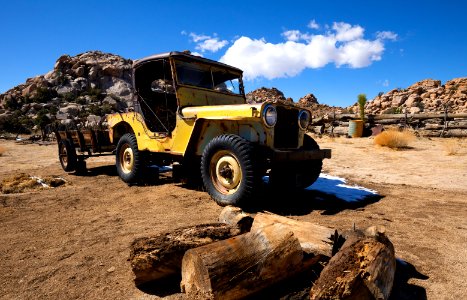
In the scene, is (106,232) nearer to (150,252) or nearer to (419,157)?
(150,252)

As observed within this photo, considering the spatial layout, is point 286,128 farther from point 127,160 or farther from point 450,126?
point 450,126

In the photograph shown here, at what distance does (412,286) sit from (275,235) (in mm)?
1210

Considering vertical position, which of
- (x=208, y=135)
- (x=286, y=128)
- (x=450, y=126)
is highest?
(x=450, y=126)

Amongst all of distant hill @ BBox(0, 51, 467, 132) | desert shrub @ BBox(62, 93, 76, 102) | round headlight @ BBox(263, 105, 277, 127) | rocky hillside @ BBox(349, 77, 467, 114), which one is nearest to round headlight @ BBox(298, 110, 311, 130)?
round headlight @ BBox(263, 105, 277, 127)

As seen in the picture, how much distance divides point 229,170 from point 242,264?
105 inches

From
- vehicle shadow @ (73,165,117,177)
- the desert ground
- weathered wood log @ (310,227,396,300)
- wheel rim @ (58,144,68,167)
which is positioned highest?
wheel rim @ (58,144,68,167)

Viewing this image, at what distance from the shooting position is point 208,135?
532cm

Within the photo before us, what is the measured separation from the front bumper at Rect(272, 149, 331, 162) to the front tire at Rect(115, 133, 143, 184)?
11.0ft

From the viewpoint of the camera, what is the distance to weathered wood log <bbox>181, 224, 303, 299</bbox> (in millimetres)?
1935

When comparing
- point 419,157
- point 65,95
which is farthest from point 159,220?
point 65,95

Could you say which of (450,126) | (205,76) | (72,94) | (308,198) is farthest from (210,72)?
(72,94)

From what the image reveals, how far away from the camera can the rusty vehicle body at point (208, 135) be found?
455cm

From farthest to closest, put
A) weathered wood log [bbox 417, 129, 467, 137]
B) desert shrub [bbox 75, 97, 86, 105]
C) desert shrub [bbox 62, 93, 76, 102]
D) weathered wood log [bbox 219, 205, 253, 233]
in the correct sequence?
desert shrub [bbox 62, 93, 76, 102], desert shrub [bbox 75, 97, 86, 105], weathered wood log [bbox 417, 129, 467, 137], weathered wood log [bbox 219, 205, 253, 233]

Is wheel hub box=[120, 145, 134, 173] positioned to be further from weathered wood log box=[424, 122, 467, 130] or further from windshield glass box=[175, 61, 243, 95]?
weathered wood log box=[424, 122, 467, 130]
